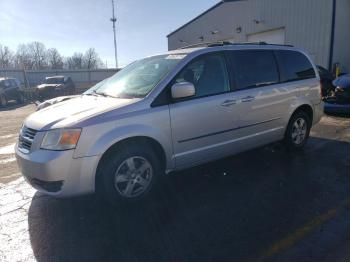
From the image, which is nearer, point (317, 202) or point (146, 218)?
point (146, 218)

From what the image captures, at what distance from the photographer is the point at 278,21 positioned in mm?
19156

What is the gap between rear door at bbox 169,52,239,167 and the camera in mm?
4004

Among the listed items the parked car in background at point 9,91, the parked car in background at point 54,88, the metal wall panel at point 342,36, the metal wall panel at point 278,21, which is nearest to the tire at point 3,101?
the parked car in background at point 9,91

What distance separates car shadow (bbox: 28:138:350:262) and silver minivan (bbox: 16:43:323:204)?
349mm

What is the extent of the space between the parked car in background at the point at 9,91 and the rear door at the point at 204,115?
17676 mm

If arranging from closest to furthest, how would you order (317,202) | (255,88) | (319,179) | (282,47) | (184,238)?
(184,238), (317,202), (319,179), (255,88), (282,47)

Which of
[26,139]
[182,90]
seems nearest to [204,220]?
[182,90]

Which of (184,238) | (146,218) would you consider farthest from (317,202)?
(146,218)

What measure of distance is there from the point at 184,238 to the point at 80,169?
1.32 metres

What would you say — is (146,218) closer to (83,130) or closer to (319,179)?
(83,130)

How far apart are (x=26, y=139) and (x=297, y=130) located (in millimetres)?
4587

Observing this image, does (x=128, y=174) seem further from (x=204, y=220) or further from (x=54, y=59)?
(x=54, y=59)

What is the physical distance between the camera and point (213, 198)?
3.98 m

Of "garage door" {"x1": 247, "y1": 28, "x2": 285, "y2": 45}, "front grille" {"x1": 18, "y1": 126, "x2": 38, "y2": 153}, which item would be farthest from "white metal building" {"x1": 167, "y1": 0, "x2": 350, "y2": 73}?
"front grille" {"x1": 18, "y1": 126, "x2": 38, "y2": 153}
